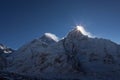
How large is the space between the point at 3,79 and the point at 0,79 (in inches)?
68.4

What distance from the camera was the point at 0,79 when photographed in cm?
5956

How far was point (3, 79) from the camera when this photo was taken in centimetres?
6125

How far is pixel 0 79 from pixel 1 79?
31.2 inches

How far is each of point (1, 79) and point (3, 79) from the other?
0.95 m

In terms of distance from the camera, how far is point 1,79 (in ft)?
198
